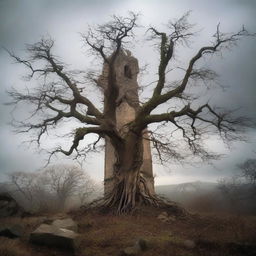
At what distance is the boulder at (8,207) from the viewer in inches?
418

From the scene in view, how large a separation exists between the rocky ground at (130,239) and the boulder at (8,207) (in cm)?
271

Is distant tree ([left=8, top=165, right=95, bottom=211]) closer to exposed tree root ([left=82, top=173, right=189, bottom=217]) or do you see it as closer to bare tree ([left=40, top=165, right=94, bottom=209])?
bare tree ([left=40, top=165, right=94, bottom=209])

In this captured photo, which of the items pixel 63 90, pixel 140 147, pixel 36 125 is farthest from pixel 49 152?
pixel 140 147

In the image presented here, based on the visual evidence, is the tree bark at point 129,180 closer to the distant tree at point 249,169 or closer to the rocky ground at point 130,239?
the rocky ground at point 130,239

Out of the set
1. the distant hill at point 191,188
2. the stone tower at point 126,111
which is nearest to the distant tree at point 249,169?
the distant hill at point 191,188

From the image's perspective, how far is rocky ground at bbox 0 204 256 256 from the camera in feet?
18.9

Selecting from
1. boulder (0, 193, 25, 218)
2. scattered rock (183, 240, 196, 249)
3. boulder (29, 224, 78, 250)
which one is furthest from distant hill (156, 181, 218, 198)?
boulder (29, 224, 78, 250)

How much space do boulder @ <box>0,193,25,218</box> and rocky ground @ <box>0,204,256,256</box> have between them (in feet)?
8.89

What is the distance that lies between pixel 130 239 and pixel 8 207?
6.37m

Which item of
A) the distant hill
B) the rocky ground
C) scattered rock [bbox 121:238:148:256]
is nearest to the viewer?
scattered rock [bbox 121:238:148:256]

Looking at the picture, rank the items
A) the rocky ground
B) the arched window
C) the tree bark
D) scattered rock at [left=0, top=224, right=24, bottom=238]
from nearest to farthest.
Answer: the rocky ground
scattered rock at [left=0, top=224, right=24, bottom=238]
the tree bark
the arched window

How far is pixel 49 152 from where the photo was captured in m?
10.8

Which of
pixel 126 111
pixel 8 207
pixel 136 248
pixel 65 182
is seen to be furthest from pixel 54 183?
pixel 136 248

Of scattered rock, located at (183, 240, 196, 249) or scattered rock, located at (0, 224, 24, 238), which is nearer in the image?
scattered rock, located at (183, 240, 196, 249)
